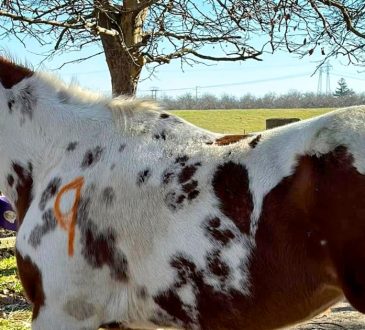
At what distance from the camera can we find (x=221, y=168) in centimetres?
249

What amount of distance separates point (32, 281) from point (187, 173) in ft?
3.18

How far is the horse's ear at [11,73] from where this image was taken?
3285mm

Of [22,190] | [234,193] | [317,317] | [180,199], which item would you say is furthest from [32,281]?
[317,317]

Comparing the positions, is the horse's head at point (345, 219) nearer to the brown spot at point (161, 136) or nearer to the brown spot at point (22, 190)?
the brown spot at point (161, 136)

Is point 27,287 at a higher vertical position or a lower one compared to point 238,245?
lower

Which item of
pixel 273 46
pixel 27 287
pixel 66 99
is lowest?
pixel 27 287

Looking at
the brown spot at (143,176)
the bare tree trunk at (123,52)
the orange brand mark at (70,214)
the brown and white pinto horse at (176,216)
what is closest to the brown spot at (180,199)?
the brown and white pinto horse at (176,216)

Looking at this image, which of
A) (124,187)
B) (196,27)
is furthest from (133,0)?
(124,187)

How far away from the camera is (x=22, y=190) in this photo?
3.09 metres

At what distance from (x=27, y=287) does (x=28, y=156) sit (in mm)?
749

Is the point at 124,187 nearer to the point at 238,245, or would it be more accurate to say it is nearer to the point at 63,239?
the point at 63,239

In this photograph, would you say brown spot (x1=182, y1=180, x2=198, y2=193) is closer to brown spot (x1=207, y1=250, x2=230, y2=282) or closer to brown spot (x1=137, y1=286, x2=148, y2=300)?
brown spot (x1=207, y1=250, x2=230, y2=282)

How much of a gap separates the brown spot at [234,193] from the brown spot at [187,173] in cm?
13

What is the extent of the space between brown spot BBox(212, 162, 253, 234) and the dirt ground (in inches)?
68.4
